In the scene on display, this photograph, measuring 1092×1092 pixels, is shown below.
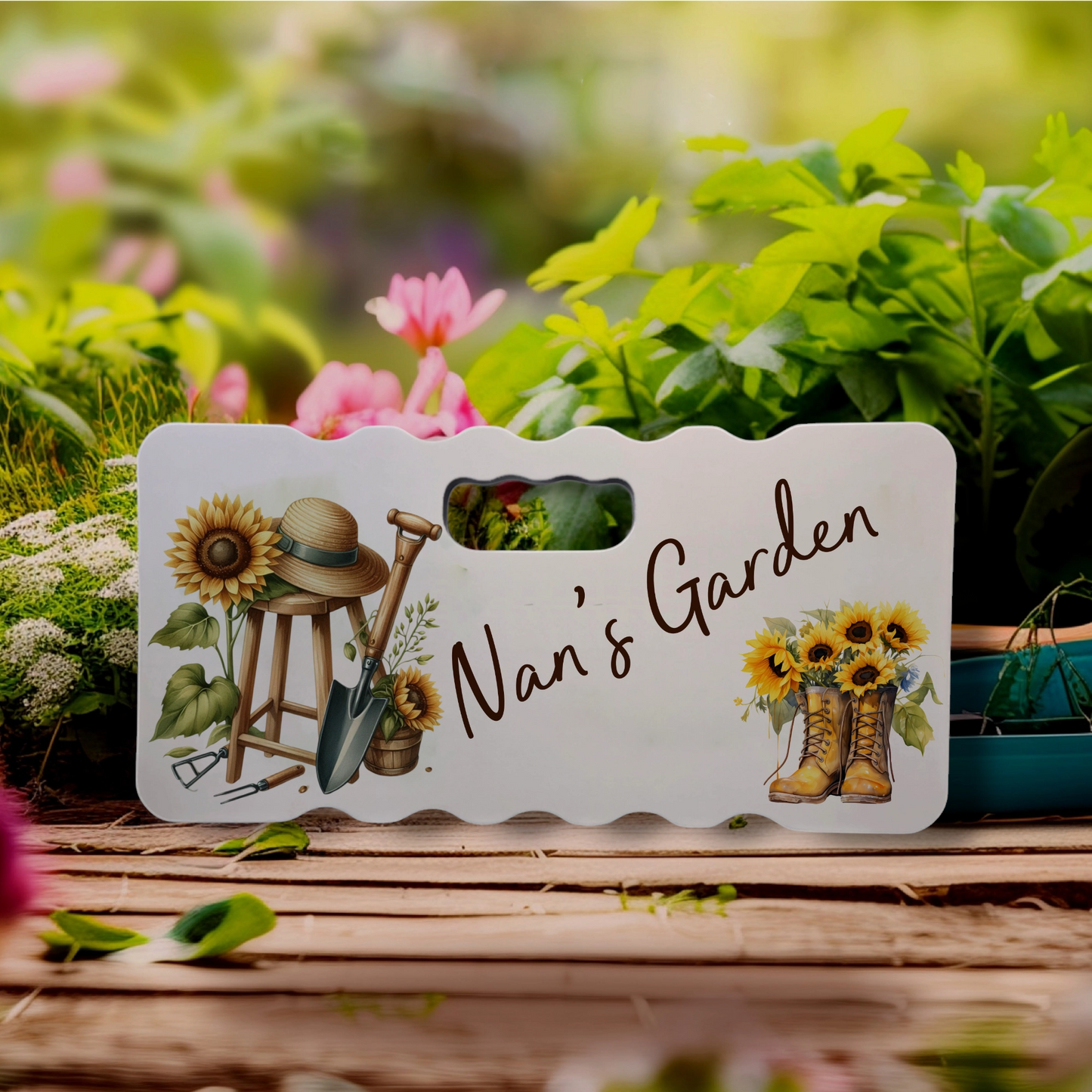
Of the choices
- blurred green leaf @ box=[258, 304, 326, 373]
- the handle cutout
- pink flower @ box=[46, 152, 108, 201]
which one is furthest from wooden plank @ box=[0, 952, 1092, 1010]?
pink flower @ box=[46, 152, 108, 201]

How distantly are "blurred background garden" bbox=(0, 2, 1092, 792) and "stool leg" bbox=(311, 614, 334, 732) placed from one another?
5.2 inches

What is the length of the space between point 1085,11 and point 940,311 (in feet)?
1.47

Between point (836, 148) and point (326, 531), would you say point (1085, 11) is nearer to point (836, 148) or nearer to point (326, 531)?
point (836, 148)

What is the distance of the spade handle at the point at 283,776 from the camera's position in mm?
457

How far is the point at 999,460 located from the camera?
559 millimetres

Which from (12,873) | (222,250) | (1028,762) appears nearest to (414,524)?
(12,873)

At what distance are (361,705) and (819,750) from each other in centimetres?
23

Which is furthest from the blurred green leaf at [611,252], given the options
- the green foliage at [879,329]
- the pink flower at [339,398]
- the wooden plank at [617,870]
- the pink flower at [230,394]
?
the wooden plank at [617,870]

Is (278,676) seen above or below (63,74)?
below

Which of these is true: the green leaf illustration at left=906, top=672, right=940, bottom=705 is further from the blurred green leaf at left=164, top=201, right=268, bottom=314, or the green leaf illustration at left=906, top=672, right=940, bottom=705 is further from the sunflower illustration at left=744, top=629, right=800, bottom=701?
the blurred green leaf at left=164, top=201, right=268, bottom=314

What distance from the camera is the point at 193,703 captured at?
453 mm

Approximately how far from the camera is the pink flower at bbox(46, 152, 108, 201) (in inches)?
31.3

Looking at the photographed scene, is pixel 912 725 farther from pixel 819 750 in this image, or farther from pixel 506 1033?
pixel 506 1033

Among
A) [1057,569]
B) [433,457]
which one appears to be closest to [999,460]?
[1057,569]
